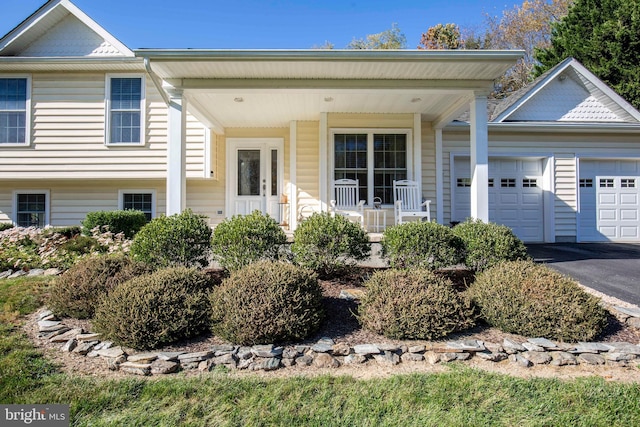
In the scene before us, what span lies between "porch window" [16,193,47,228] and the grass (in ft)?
24.5

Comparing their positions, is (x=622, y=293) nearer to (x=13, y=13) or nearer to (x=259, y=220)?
(x=259, y=220)

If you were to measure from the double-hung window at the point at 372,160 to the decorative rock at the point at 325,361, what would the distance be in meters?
5.26

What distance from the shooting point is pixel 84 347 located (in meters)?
3.01

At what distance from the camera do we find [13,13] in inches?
341

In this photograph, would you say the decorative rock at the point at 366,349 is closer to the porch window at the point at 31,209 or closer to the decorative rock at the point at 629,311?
the decorative rock at the point at 629,311

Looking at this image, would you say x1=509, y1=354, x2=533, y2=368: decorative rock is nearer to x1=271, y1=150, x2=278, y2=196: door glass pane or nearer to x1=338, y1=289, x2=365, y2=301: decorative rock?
x1=338, y1=289, x2=365, y2=301: decorative rock

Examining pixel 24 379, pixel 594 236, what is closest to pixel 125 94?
pixel 24 379

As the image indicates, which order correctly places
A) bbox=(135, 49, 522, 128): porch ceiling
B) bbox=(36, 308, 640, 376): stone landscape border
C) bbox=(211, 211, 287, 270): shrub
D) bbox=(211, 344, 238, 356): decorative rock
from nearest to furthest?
bbox=(36, 308, 640, 376): stone landscape border → bbox=(211, 344, 238, 356): decorative rock → bbox=(211, 211, 287, 270): shrub → bbox=(135, 49, 522, 128): porch ceiling

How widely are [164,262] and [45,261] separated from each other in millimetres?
2357

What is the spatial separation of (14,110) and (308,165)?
6664 mm

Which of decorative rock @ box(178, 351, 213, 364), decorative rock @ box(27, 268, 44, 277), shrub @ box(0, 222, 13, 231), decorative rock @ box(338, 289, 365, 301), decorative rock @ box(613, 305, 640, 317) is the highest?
shrub @ box(0, 222, 13, 231)

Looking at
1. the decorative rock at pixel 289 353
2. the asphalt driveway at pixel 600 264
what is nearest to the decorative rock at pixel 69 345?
the decorative rock at pixel 289 353

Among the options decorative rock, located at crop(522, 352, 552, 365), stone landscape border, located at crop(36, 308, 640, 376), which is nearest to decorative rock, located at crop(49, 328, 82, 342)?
stone landscape border, located at crop(36, 308, 640, 376)

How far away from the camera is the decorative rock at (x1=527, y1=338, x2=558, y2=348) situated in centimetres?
303
